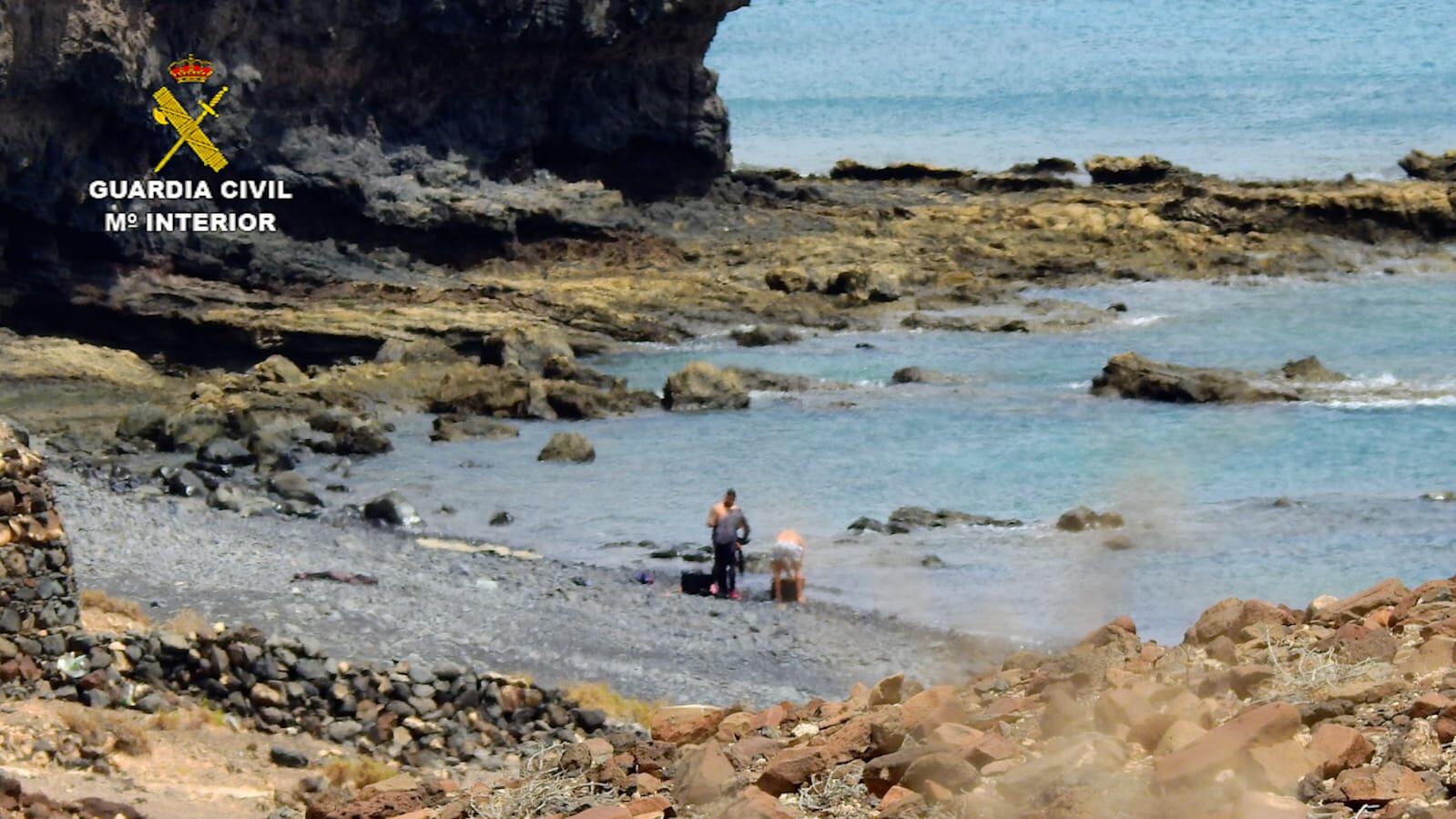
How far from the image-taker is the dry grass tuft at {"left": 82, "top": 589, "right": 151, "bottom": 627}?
55.2ft

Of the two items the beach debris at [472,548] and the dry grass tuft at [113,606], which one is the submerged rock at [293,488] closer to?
the beach debris at [472,548]

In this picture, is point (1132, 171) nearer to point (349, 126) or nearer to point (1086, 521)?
point (349, 126)

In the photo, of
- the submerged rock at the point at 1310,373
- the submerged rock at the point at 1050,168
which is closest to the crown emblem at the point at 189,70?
the submerged rock at the point at 1310,373

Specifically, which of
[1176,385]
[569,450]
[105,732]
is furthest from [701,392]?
[105,732]

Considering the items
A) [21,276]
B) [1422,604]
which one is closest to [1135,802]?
[1422,604]

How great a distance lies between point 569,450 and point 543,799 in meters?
22.9

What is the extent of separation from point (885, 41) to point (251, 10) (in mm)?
116924

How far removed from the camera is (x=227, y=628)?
15.1 m

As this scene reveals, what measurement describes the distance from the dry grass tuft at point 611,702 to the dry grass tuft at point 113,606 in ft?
11.5

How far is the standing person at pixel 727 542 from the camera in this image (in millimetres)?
22094

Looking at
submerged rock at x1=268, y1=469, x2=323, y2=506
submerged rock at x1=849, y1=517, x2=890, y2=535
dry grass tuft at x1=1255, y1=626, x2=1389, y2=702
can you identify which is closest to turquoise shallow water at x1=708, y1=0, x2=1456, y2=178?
submerged rock at x1=849, y1=517, x2=890, y2=535

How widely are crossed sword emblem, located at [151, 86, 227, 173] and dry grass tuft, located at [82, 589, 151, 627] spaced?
84.7 feet

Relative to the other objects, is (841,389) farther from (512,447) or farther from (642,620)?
(642,620)

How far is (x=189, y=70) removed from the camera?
42.3m
